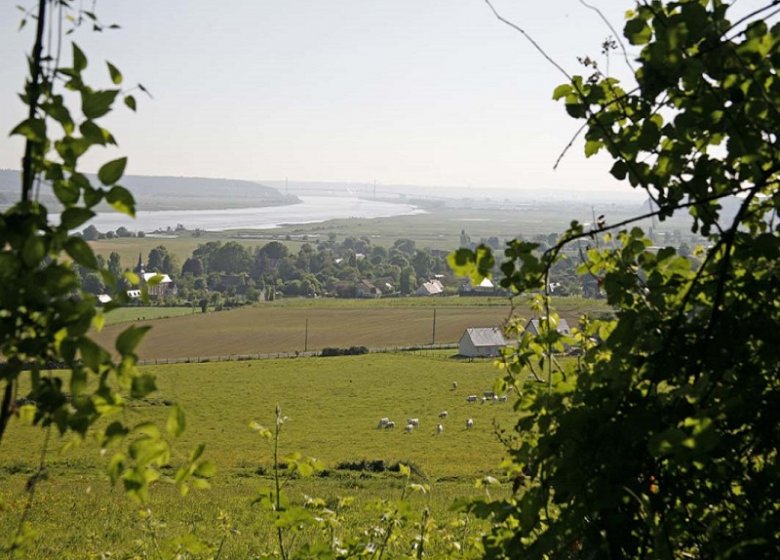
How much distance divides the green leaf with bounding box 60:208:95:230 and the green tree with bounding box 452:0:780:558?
40.4 inches

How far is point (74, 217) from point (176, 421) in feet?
1.25

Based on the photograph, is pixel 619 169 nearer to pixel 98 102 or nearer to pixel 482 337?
pixel 98 102

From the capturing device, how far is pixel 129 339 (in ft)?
4.36

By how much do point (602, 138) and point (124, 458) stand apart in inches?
62.7

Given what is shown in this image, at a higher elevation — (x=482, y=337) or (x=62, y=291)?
(x=62, y=291)

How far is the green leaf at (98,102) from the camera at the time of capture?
1.41 m

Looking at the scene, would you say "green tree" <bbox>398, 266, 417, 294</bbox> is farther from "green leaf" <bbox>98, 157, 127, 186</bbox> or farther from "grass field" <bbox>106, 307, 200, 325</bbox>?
"green leaf" <bbox>98, 157, 127, 186</bbox>

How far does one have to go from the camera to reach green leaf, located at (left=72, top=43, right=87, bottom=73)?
1.41 meters

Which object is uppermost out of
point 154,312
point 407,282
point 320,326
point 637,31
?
point 637,31

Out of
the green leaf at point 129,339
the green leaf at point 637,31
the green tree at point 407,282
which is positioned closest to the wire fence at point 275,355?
the green tree at point 407,282

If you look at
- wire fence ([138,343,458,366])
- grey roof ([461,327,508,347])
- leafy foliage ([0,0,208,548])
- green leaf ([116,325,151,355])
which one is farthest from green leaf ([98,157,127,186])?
grey roof ([461,327,508,347])

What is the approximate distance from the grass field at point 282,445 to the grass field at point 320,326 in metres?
7.63

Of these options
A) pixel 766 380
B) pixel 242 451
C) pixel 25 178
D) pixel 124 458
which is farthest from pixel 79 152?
pixel 242 451

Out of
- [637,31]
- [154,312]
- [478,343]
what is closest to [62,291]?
[637,31]
